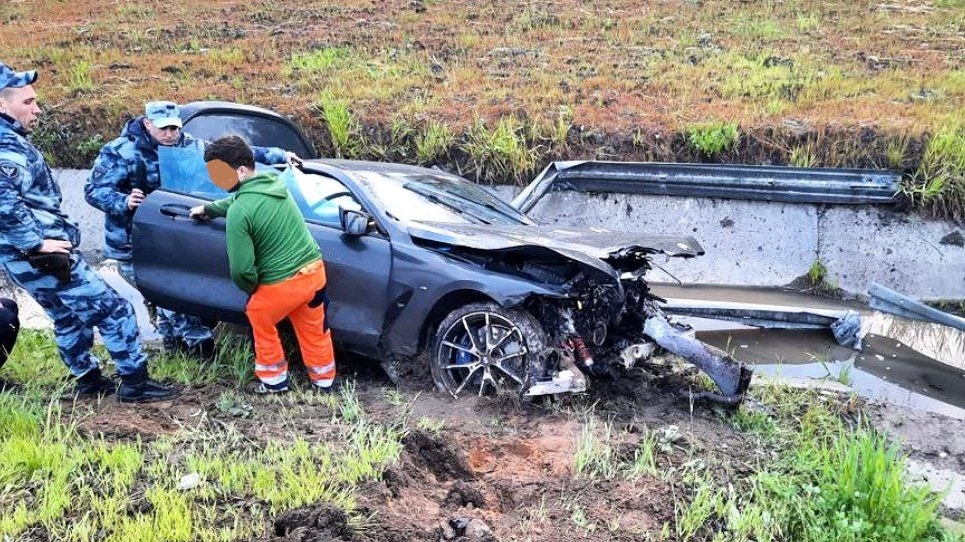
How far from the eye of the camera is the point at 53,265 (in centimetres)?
400

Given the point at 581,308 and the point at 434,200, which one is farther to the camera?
the point at 434,200

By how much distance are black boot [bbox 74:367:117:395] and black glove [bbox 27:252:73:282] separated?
2.28 ft

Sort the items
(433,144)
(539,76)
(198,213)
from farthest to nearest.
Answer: (539,76), (433,144), (198,213)

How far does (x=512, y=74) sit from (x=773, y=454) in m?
8.25

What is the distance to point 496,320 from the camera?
A: 173 inches

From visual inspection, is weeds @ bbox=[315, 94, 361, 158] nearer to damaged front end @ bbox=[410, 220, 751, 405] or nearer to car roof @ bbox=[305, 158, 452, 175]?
car roof @ bbox=[305, 158, 452, 175]

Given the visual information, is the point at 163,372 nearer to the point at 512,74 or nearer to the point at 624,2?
the point at 512,74

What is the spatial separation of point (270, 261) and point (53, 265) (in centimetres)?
107

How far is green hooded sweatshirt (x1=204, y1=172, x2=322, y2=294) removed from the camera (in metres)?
4.21

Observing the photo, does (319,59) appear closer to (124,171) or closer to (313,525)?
(124,171)

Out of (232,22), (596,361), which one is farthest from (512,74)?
(596,361)

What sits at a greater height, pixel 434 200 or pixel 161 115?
pixel 161 115

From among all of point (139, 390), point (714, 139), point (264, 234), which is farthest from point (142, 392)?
point (714, 139)

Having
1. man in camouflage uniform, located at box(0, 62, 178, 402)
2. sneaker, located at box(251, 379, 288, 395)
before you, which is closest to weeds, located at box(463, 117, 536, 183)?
sneaker, located at box(251, 379, 288, 395)
